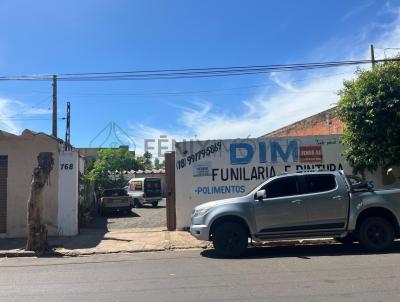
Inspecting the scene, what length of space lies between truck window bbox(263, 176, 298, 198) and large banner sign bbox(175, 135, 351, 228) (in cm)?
520

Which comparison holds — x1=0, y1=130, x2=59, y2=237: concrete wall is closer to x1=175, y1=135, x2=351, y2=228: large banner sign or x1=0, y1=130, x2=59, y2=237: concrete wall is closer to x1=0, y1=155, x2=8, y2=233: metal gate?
x1=0, y1=155, x2=8, y2=233: metal gate

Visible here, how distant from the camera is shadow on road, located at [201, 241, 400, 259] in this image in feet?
37.6

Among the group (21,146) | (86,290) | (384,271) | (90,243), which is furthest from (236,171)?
(86,290)

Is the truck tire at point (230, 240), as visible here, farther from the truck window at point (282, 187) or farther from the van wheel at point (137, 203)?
the van wheel at point (137, 203)

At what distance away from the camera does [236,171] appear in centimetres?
1719

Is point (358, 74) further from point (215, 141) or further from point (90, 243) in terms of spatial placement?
point (90, 243)

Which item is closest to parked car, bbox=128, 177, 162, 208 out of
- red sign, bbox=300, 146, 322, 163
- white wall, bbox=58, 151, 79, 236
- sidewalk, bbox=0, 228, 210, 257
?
sidewalk, bbox=0, 228, 210, 257

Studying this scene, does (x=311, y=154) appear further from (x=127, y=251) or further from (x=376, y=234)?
(x=127, y=251)

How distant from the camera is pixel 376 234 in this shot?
11.7 metres

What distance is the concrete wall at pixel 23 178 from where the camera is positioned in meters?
16.3

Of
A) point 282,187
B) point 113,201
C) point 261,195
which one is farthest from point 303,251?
point 113,201

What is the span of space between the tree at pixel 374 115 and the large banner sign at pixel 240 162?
1160 mm

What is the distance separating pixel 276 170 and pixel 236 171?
1370mm

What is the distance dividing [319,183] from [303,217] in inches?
36.9
